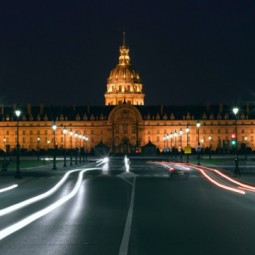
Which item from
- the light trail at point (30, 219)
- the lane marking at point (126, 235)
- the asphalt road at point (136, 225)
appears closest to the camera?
the lane marking at point (126, 235)

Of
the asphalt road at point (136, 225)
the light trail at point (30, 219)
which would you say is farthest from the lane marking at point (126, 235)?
the light trail at point (30, 219)

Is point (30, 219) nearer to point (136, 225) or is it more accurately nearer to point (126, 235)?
point (136, 225)

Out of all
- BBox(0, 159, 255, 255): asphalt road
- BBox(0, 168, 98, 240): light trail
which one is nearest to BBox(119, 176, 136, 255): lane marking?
BBox(0, 159, 255, 255): asphalt road

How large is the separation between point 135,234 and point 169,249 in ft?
7.59

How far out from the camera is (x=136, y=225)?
59.6ft

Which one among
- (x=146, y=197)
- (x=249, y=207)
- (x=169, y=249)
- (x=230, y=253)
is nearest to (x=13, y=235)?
(x=169, y=249)

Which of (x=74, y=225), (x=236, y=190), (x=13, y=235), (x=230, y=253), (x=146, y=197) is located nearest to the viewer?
(x=230, y=253)

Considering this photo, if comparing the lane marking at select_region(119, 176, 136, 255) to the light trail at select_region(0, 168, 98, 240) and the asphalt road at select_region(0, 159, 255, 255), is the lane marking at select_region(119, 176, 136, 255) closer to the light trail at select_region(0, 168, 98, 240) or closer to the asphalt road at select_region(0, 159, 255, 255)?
the asphalt road at select_region(0, 159, 255, 255)

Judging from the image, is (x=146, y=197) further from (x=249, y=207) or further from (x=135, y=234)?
(x=135, y=234)

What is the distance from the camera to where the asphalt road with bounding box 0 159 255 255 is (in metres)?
14.3

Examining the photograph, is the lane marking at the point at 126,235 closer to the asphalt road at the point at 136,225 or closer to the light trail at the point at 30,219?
the asphalt road at the point at 136,225

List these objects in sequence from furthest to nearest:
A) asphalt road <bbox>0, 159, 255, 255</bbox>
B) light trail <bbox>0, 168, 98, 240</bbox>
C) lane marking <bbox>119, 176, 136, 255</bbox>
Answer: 1. light trail <bbox>0, 168, 98, 240</bbox>
2. asphalt road <bbox>0, 159, 255, 255</bbox>
3. lane marking <bbox>119, 176, 136, 255</bbox>

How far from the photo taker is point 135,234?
1636 cm

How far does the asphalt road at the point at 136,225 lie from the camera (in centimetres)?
1426
